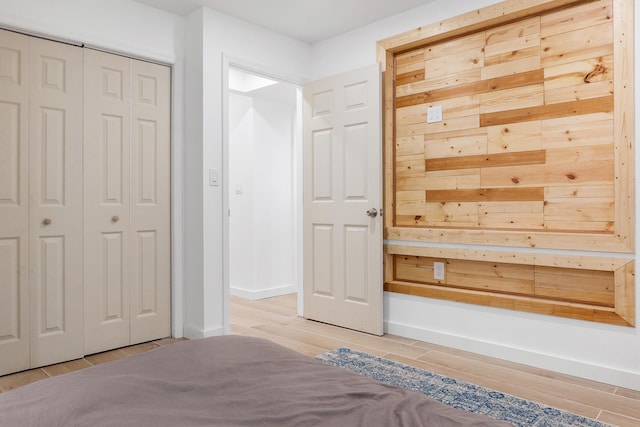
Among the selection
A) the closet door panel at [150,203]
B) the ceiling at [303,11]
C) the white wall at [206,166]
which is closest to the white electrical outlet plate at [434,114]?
the ceiling at [303,11]

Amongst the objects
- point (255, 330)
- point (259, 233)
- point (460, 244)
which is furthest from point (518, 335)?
point (259, 233)

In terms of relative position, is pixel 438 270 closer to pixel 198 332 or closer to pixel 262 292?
pixel 198 332

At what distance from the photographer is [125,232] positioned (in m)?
3.17

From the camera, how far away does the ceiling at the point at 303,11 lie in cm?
323

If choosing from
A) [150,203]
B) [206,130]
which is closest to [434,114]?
[206,130]

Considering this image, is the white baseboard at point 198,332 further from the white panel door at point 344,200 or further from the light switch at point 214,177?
the light switch at point 214,177

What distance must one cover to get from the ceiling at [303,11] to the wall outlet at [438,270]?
193 cm

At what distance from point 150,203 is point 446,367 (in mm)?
2373

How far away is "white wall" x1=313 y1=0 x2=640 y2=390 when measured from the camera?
2488mm

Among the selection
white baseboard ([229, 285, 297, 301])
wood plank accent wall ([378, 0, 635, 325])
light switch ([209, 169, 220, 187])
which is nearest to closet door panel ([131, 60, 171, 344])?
light switch ([209, 169, 220, 187])

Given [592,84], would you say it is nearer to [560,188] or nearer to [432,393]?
[560,188]

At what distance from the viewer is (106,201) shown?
3078 mm

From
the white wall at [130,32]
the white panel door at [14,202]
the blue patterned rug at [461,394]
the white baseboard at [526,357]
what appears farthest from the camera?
the white wall at [130,32]

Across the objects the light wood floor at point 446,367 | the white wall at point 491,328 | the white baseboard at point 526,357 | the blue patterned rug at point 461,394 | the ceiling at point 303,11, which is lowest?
the light wood floor at point 446,367
